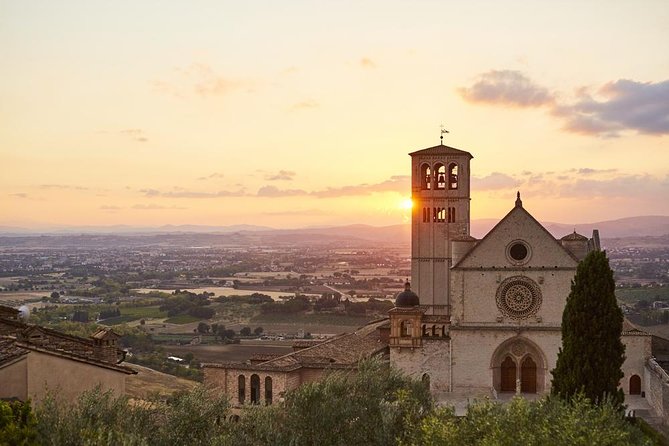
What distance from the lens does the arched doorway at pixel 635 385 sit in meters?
38.5

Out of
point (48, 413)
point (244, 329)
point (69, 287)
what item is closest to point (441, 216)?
point (48, 413)

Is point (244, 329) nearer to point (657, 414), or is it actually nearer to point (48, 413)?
point (657, 414)

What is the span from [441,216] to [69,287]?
478ft

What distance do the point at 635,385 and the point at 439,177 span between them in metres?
17.3

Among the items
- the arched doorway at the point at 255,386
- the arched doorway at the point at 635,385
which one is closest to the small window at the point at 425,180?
the arched doorway at the point at 635,385

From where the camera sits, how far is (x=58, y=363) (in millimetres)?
20219

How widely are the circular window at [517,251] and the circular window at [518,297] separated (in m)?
0.89

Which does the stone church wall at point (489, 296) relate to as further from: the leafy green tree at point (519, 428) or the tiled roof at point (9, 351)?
the tiled roof at point (9, 351)

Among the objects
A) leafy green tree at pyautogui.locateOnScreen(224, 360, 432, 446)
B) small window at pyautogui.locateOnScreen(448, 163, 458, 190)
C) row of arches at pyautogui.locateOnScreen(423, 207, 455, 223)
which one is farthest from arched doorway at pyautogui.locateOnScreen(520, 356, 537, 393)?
leafy green tree at pyautogui.locateOnScreen(224, 360, 432, 446)

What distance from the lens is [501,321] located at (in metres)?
39.6

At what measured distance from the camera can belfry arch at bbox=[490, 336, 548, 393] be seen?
39.4 meters

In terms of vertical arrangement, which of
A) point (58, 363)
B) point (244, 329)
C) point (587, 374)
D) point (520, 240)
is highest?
point (520, 240)

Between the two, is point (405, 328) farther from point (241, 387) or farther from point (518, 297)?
point (241, 387)

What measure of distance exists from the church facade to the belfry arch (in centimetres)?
5
